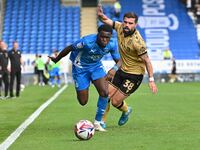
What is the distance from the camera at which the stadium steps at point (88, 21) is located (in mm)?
45062

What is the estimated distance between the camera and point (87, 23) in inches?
1796

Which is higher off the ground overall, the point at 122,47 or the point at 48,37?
the point at 122,47

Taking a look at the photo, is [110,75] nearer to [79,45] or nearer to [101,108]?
[101,108]

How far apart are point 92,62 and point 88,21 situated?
33583 mm

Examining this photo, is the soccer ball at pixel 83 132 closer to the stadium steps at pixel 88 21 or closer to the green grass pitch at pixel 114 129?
the green grass pitch at pixel 114 129

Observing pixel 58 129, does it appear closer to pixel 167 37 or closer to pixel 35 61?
pixel 35 61

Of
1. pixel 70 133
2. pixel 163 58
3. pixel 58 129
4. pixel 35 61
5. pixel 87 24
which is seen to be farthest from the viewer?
pixel 87 24

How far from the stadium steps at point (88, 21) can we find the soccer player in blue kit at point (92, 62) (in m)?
32.4

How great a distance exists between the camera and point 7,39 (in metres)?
44.8

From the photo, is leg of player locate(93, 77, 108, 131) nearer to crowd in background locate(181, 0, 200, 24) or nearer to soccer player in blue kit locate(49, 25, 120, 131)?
soccer player in blue kit locate(49, 25, 120, 131)

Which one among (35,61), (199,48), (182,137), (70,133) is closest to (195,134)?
(182,137)

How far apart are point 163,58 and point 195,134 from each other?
32.0 metres

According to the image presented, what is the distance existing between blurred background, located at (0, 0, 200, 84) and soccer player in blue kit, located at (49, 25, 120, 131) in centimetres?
3057

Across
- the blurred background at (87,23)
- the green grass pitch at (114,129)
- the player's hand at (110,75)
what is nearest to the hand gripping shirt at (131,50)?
the player's hand at (110,75)
